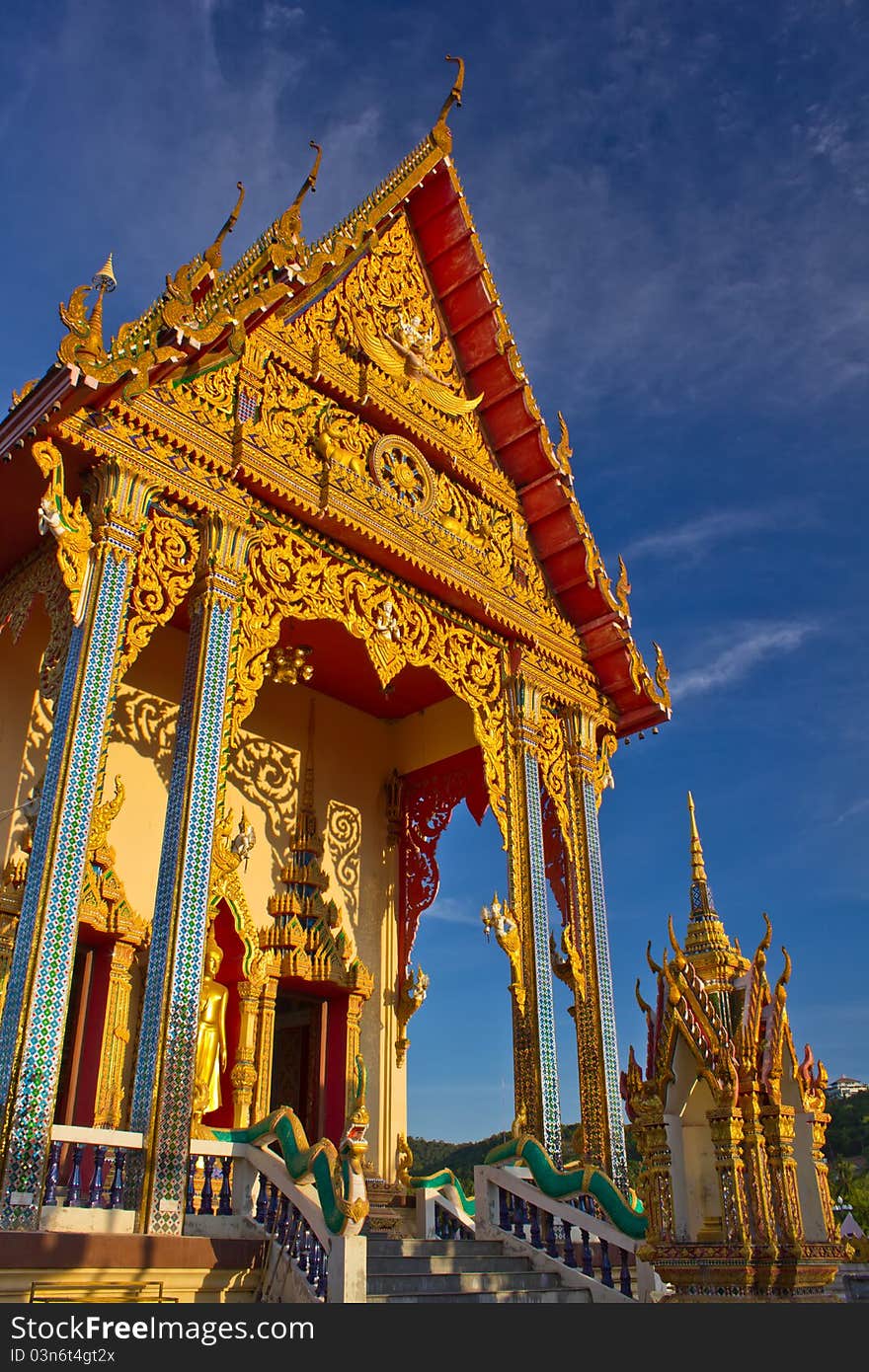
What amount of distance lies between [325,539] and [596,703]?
139 inches

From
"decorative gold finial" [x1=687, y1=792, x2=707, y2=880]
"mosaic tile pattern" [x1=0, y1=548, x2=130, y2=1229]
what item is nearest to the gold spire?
"decorative gold finial" [x1=687, y1=792, x2=707, y2=880]

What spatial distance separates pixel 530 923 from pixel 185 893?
11.4 ft

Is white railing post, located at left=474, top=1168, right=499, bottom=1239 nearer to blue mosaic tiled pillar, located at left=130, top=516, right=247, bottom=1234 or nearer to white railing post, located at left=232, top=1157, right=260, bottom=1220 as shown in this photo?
white railing post, located at left=232, top=1157, right=260, bottom=1220

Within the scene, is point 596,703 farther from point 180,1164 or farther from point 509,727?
point 180,1164

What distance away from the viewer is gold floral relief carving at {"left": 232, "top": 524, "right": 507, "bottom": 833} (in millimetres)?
7484

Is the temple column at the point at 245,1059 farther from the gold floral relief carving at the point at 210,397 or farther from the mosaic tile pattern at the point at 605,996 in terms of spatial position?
the gold floral relief carving at the point at 210,397

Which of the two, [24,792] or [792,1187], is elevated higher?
[24,792]

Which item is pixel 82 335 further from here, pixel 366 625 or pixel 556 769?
pixel 556 769

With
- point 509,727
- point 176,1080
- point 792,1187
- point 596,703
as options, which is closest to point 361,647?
point 509,727

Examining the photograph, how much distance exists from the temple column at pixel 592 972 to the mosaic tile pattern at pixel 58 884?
460cm

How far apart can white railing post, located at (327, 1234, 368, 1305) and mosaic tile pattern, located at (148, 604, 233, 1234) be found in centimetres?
99

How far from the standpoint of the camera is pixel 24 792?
8.17m

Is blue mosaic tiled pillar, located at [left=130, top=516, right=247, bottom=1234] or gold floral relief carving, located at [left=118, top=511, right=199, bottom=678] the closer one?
blue mosaic tiled pillar, located at [left=130, top=516, right=247, bottom=1234]

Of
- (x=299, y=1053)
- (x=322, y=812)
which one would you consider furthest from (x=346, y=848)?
(x=299, y=1053)
